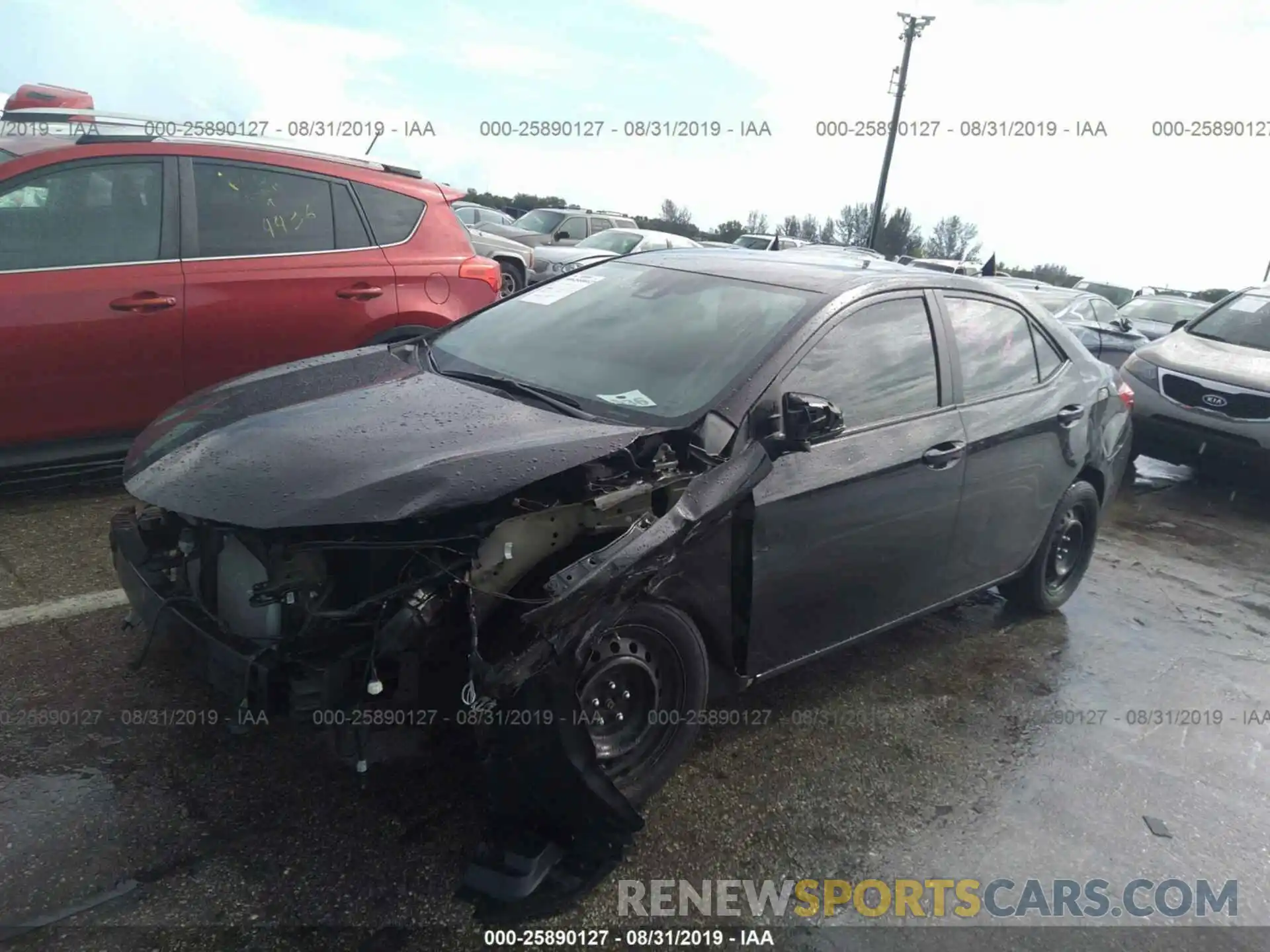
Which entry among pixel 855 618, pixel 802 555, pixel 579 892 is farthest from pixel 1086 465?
pixel 579 892

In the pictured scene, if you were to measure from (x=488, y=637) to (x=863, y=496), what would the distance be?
4.88ft

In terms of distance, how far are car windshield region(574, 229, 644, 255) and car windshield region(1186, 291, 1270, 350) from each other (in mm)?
9545

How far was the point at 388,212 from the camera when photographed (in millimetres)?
5680

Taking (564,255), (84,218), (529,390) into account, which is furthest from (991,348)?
(564,255)

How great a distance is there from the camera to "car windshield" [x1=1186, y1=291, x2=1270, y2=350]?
315 inches

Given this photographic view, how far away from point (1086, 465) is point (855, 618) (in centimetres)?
186

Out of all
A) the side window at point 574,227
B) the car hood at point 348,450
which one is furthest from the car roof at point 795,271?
the side window at point 574,227

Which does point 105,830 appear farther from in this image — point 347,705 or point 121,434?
point 121,434

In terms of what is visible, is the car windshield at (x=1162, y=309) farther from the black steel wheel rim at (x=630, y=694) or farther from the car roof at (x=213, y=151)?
the black steel wheel rim at (x=630, y=694)

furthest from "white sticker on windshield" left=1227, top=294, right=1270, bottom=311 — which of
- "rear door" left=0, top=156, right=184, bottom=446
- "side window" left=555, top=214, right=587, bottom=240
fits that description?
"side window" left=555, top=214, right=587, bottom=240

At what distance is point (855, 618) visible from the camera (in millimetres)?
3482

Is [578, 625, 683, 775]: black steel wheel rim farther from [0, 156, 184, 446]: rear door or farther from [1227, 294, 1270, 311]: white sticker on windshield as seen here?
[1227, 294, 1270, 311]: white sticker on windshield

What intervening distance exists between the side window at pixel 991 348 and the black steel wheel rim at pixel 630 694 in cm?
180

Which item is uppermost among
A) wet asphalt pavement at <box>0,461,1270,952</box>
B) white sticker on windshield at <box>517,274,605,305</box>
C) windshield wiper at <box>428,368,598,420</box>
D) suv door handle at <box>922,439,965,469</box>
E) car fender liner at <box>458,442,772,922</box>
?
white sticker on windshield at <box>517,274,605,305</box>
